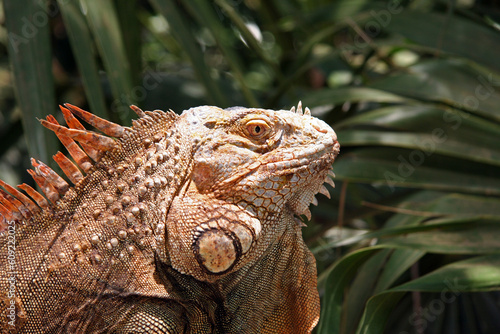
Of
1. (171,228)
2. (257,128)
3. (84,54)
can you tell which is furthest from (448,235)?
(84,54)

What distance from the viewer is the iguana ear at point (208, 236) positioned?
1.61m

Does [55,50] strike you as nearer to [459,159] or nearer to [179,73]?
[179,73]

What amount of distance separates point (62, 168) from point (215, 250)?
60 centimetres

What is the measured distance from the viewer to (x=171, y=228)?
65.1 inches

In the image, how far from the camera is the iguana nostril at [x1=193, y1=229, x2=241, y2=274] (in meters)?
1.60

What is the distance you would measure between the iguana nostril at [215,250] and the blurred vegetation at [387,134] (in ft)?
1.89

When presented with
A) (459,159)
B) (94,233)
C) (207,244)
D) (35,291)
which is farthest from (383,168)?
(35,291)

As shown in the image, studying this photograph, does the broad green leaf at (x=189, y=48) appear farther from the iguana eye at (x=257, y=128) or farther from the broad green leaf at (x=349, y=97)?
the iguana eye at (x=257, y=128)

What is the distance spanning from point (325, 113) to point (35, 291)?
2.39m

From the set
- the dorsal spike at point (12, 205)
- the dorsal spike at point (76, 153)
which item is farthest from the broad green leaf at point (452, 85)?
the dorsal spike at point (12, 205)

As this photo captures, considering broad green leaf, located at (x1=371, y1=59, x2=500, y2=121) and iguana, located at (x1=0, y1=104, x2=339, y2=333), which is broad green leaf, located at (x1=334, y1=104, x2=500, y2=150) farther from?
iguana, located at (x1=0, y1=104, x2=339, y2=333)

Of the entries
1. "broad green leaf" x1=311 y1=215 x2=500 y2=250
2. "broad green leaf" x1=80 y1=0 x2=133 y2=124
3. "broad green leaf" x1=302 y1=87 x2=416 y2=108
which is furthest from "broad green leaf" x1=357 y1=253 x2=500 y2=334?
"broad green leaf" x1=80 y1=0 x2=133 y2=124

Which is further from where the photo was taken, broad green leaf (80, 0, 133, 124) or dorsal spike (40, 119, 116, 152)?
broad green leaf (80, 0, 133, 124)

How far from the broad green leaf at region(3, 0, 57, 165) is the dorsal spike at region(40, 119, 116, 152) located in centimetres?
37
